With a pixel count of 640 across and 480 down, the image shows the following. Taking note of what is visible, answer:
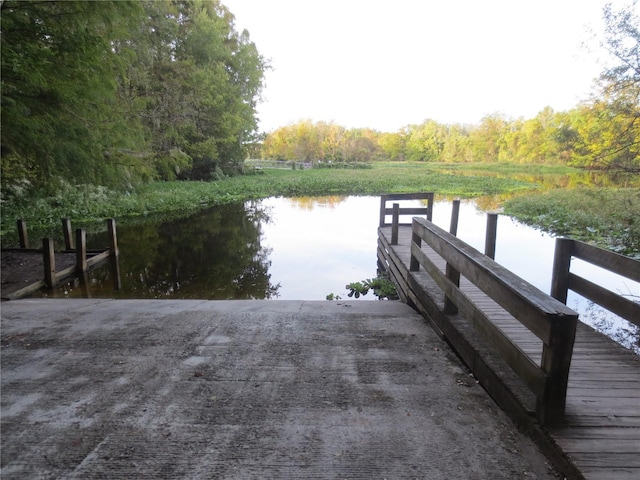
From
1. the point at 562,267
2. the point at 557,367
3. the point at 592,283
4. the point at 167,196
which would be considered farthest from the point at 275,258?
the point at 167,196

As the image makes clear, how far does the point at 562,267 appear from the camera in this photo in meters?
4.52

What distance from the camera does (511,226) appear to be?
16.9 metres

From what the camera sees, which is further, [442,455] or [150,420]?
[150,420]

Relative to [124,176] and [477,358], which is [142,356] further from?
[124,176]

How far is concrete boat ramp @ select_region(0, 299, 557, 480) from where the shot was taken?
2.39 metres

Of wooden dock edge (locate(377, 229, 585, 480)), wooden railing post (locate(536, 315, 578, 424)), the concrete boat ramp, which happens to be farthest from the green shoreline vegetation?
wooden railing post (locate(536, 315, 578, 424))

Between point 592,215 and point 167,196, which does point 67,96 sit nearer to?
point 167,196

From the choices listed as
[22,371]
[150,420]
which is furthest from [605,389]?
[22,371]

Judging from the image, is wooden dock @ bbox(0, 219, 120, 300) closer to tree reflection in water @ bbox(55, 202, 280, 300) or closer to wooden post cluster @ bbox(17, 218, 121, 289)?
wooden post cluster @ bbox(17, 218, 121, 289)

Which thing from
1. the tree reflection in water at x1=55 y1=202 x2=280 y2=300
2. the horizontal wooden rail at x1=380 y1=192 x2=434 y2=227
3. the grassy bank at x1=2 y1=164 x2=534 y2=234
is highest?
the horizontal wooden rail at x1=380 y1=192 x2=434 y2=227

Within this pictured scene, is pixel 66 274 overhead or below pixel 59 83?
below

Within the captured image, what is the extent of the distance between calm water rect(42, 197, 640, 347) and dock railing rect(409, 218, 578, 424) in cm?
396

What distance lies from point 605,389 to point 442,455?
145cm

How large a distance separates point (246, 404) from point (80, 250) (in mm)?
7262
